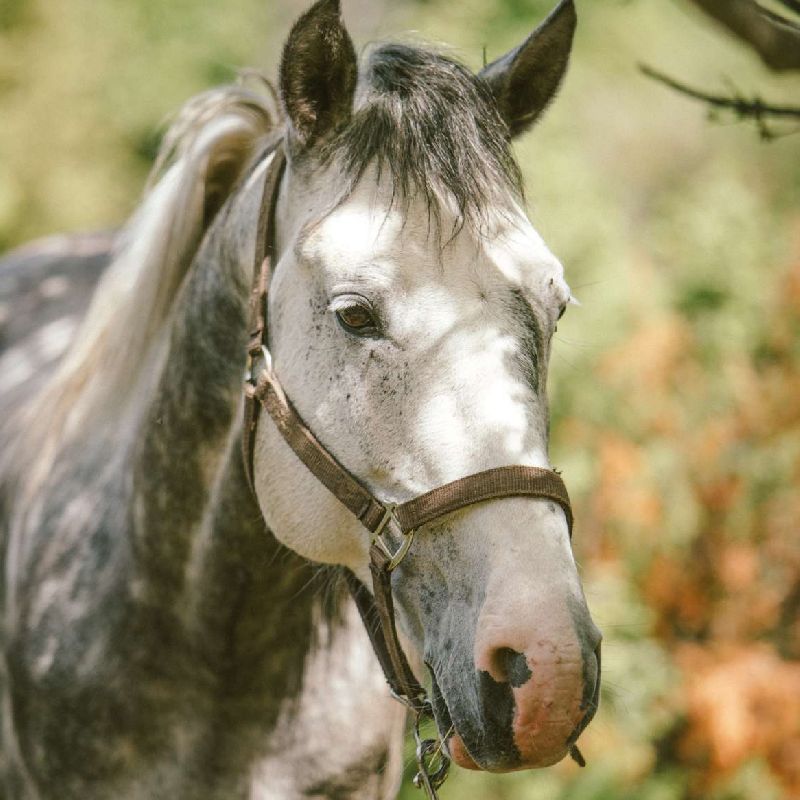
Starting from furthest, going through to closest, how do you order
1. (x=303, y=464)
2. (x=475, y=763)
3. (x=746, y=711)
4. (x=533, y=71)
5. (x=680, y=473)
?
1. (x=680, y=473)
2. (x=746, y=711)
3. (x=533, y=71)
4. (x=303, y=464)
5. (x=475, y=763)

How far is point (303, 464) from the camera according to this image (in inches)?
70.1

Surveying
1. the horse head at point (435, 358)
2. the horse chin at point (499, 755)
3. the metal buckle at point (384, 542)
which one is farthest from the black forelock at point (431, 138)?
the horse chin at point (499, 755)

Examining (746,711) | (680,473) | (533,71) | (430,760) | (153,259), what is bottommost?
(746,711)

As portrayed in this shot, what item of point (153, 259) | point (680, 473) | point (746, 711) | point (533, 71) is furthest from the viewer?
point (680, 473)

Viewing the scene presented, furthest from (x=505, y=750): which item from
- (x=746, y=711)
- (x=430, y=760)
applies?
(x=746, y=711)

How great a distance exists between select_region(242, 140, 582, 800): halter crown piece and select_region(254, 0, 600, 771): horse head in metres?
0.02

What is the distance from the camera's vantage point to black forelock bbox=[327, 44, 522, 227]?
171 centimetres

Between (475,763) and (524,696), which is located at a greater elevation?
(524,696)

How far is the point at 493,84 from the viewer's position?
1963mm

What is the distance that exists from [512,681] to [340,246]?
2.51ft

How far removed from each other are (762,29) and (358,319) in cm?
109

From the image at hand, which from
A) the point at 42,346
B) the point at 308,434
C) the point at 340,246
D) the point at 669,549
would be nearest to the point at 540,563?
the point at 308,434

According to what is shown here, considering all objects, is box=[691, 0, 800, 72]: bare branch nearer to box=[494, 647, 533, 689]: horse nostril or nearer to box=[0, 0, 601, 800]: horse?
box=[0, 0, 601, 800]: horse

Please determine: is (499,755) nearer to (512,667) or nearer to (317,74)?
(512,667)
